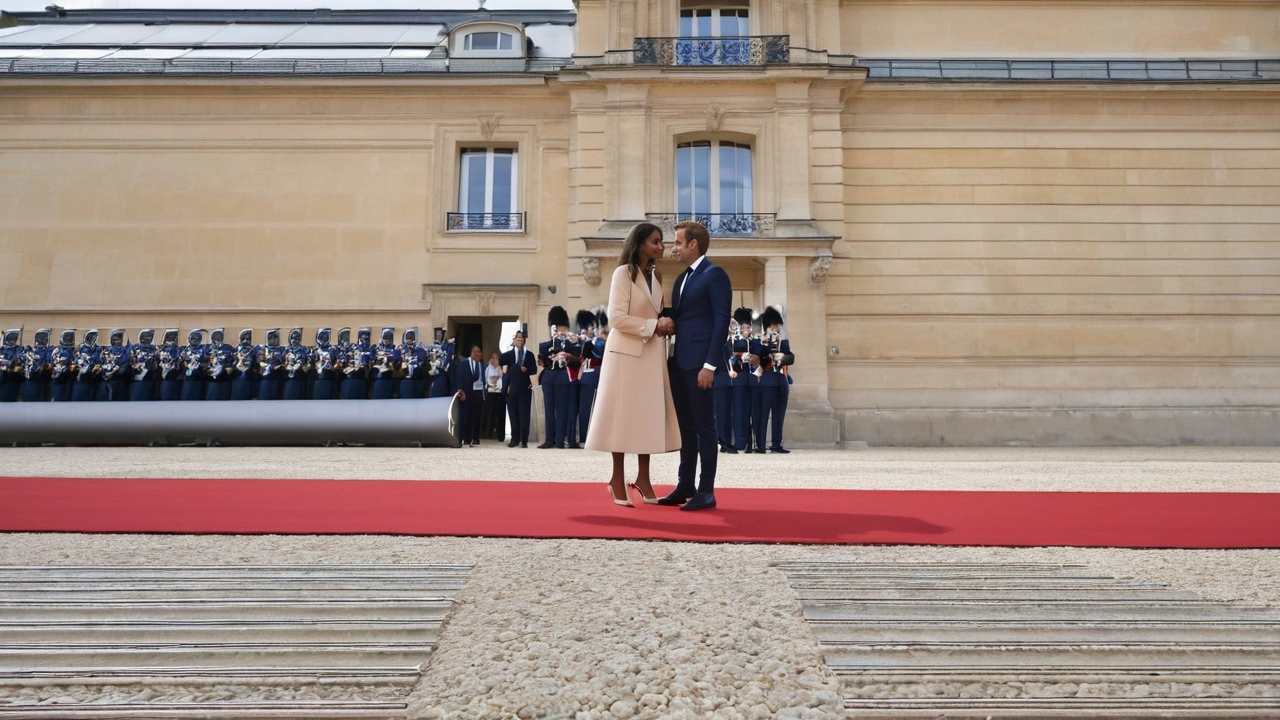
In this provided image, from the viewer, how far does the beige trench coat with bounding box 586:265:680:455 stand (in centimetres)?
473

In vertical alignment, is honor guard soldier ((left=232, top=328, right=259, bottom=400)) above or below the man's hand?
above

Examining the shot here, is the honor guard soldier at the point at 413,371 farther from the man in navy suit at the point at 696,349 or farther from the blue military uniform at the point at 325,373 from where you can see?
the man in navy suit at the point at 696,349

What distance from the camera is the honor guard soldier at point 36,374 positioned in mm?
14297

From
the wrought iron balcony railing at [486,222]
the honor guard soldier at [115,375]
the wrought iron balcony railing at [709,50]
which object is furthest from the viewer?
the wrought iron balcony railing at [486,222]

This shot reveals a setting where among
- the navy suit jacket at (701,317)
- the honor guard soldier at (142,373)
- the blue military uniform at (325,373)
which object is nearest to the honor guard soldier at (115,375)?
the honor guard soldier at (142,373)

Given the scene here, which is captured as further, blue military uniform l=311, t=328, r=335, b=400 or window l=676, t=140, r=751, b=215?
window l=676, t=140, r=751, b=215

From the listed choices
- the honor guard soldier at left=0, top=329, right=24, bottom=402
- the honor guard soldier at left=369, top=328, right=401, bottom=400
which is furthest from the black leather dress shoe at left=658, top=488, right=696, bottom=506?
the honor guard soldier at left=0, top=329, right=24, bottom=402

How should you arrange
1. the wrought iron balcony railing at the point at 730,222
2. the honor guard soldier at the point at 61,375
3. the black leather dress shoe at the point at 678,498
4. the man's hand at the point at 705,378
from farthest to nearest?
1. the wrought iron balcony railing at the point at 730,222
2. the honor guard soldier at the point at 61,375
3. the black leather dress shoe at the point at 678,498
4. the man's hand at the point at 705,378

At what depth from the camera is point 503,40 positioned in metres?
17.7

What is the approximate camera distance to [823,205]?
15844mm

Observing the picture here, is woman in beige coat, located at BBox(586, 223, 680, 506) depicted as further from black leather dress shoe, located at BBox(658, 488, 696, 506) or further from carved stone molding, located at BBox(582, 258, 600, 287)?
carved stone molding, located at BBox(582, 258, 600, 287)

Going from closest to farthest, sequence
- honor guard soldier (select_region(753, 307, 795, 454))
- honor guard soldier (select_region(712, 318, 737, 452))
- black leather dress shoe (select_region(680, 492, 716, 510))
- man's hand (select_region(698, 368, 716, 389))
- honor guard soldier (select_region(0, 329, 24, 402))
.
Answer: man's hand (select_region(698, 368, 716, 389))
black leather dress shoe (select_region(680, 492, 716, 510))
honor guard soldier (select_region(712, 318, 737, 452))
honor guard soldier (select_region(753, 307, 795, 454))
honor guard soldier (select_region(0, 329, 24, 402))

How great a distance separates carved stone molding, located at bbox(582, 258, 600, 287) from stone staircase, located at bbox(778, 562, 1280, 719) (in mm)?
12751

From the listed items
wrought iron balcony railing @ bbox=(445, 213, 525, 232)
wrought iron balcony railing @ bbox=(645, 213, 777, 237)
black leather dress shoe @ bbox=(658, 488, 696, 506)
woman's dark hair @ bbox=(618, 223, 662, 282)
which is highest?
wrought iron balcony railing @ bbox=(445, 213, 525, 232)
